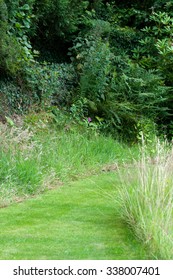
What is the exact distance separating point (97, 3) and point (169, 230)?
12661mm

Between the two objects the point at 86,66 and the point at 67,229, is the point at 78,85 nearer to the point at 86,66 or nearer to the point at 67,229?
the point at 86,66

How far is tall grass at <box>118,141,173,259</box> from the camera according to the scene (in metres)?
6.28

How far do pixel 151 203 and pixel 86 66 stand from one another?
830 centimetres

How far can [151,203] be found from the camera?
281 inches

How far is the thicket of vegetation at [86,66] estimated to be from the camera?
45.3ft

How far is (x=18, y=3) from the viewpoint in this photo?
45.9 ft

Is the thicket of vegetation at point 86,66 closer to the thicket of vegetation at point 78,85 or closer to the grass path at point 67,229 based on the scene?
the thicket of vegetation at point 78,85

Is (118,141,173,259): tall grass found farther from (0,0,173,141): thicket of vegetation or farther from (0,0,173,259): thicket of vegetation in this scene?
(0,0,173,141): thicket of vegetation

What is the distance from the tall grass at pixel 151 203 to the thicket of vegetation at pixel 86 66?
18.5ft

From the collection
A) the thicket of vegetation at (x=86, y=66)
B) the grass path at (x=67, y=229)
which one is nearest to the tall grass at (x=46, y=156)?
the grass path at (x=67, y=229)

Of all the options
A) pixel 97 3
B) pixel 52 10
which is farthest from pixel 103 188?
pixel 97 3

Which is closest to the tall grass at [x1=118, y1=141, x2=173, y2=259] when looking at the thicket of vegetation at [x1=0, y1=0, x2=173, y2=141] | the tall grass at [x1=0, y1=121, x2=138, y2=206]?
the tall grass at [x1=0, y1=121, x2=138, y2=206]
